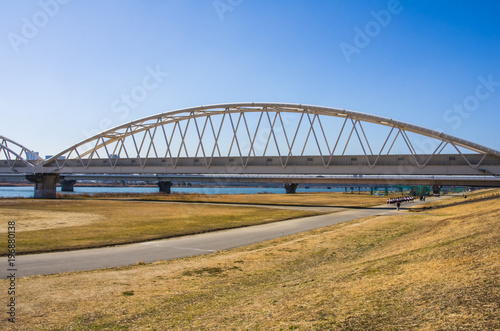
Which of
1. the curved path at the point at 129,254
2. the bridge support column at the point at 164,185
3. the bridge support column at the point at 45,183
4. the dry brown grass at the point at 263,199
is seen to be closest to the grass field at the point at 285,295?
the curved path at the point at 129,254

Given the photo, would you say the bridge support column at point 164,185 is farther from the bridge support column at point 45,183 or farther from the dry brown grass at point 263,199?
the bridge support column at point 45,183

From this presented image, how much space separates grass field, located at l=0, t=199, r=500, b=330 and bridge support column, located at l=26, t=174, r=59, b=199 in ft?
272

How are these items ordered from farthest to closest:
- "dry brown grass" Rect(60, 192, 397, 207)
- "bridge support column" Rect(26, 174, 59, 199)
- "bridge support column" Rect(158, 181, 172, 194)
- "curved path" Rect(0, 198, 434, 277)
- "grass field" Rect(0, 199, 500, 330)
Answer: "bridge support column" Rect(158, 181, 172, 194) < "bridge support column" Rect(26, 174, 59, 199) < "dry brown grass" Rect(60, 192, 397, 207) < "curved path" Rect(0, 198, 434, 277) < "grass field" Rect(0, 199, 500, 330)

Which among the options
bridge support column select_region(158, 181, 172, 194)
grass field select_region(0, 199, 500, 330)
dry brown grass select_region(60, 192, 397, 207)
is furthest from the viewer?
bridge support column select_region(158, 181, 172, 194)

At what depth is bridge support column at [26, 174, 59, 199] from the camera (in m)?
85.6

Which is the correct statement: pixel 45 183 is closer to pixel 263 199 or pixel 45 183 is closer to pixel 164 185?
pixel 164 185

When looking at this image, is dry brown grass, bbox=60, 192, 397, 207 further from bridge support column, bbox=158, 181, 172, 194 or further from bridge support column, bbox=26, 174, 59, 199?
bridge support column, bbox=158, 181, 172, 194

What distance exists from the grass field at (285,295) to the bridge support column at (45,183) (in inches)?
3270

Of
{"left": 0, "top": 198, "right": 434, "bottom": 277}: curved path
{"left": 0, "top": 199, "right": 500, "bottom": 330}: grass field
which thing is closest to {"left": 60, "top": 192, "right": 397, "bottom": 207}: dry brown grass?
{"left": 0, "top": 198, "right": 434, "bottom": 277}: curved path

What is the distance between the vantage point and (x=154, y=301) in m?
9.78

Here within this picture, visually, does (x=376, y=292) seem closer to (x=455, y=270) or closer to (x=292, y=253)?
(x=455, y=270)

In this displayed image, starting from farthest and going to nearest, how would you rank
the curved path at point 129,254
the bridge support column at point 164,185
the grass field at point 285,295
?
the bridge support column at point 164,185 → the curved path at point 129,254 → the grass field at point 285,295

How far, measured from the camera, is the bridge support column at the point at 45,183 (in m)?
85.6

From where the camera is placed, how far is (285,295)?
962 centimetres
